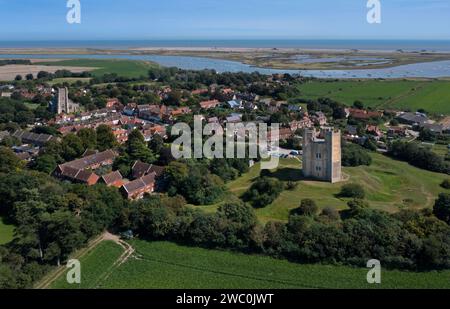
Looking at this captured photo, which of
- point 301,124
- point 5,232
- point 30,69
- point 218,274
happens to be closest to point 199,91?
point 301,124

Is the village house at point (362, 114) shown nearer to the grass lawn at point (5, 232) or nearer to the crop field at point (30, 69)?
the grass lawn at point (5, 232)

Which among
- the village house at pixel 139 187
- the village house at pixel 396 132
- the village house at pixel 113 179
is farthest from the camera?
the village house at pixel 396 132

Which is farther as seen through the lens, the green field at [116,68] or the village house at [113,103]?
the green field at [116,68]

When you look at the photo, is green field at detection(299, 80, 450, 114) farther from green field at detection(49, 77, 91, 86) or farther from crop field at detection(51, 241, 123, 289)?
crop field at detection(51, 241, 123, 289)

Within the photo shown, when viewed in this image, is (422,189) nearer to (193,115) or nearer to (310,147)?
(310,147)

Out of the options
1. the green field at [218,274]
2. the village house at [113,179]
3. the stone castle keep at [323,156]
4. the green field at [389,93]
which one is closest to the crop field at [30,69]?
the green field at [389,93]

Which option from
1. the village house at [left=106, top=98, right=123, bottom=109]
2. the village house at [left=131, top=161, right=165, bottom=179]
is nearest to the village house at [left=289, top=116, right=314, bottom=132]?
the village house at [left=131, top=161, right=165, bottom=179]
